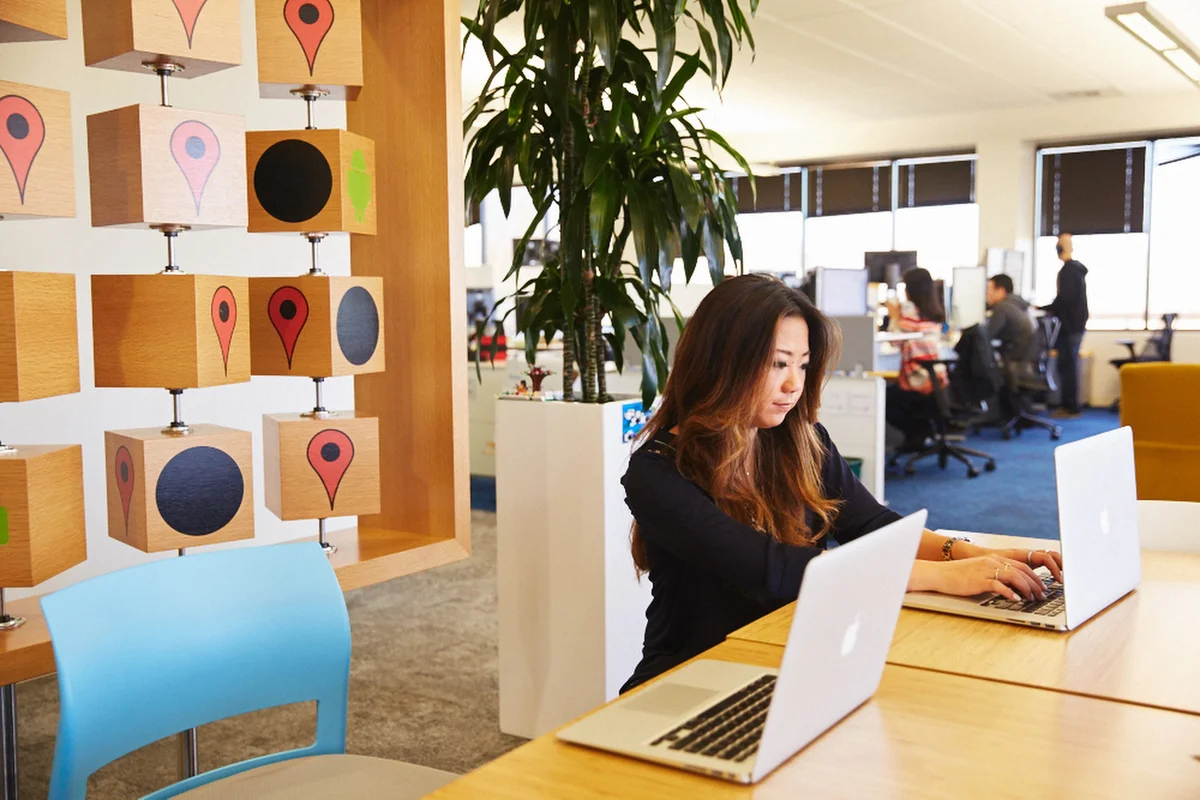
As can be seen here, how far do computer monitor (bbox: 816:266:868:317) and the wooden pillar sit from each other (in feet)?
15.2

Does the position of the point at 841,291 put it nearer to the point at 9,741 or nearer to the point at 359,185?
the point at 359,185

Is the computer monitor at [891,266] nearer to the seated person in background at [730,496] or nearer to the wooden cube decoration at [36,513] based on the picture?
the seated person in background at [730,496]

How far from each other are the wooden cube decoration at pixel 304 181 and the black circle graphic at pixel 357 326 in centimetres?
15

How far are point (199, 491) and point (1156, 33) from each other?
23.1 ft

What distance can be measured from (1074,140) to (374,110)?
9.49 metres

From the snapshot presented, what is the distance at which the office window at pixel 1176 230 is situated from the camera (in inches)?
402

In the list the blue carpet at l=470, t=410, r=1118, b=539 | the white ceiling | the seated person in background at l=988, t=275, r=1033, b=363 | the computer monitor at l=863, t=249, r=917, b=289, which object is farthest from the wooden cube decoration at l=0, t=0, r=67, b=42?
the computer monitor at l=863, t=249, r=917, b=289

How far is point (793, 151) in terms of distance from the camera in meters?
11.8

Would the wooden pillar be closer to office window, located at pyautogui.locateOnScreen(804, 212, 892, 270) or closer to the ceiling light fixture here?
the ceiling light fixture

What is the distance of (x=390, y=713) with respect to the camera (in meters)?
3.17

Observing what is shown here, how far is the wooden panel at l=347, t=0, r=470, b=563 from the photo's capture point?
8.30 ft

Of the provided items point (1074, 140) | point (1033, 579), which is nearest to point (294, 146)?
point (1033, 579)

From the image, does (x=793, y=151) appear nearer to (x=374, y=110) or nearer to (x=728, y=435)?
(x=374, y=110)

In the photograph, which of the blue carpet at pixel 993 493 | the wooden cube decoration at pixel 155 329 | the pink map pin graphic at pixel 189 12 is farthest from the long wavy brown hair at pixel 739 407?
the blue carpet at pixel 993 493
